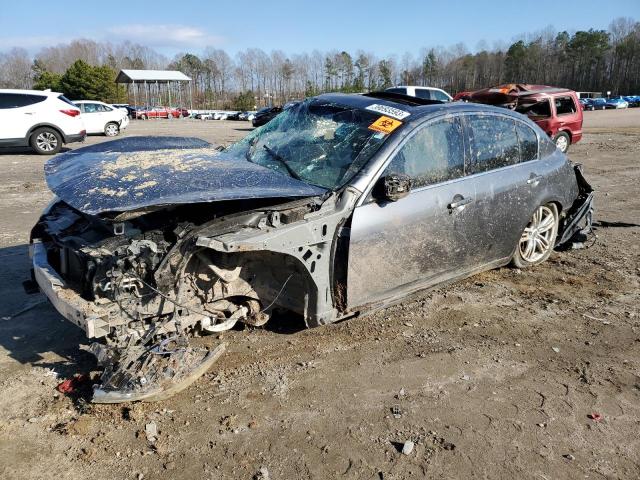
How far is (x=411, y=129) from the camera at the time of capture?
393 centimetres

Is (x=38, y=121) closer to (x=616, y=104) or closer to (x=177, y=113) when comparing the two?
(x=177, y=113)

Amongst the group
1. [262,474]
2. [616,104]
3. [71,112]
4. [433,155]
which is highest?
[616,104]

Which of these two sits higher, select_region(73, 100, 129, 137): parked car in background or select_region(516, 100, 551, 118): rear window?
select_region(516, 100, 551, 118): rear window

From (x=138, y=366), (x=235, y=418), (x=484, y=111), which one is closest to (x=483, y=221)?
(x=484, y=111)

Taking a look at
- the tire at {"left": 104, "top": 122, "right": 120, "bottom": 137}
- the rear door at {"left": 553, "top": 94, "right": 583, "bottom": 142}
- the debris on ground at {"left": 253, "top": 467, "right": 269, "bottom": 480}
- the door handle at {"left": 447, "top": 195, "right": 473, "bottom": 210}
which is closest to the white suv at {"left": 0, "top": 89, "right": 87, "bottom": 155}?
the tire at {"left": 104, "top": 122, "right": 120, "bottom": 137}

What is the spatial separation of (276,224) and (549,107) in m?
14.2

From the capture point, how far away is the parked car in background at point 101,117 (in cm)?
2116

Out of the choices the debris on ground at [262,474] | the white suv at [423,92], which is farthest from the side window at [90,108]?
the debris on ground at [262,474]

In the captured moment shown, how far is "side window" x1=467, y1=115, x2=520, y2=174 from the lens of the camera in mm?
→ 4375

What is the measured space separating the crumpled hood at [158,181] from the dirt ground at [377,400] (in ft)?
3.78

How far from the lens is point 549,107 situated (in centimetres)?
1509

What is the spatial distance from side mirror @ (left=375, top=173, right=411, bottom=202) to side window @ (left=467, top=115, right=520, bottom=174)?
2.96 ft

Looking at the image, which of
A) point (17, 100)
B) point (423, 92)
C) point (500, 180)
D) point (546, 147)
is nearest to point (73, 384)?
point (500, 180)

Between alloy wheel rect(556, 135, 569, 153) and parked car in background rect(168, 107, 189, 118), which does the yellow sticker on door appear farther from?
parked car in background rect(168, 107, 189, 118)
